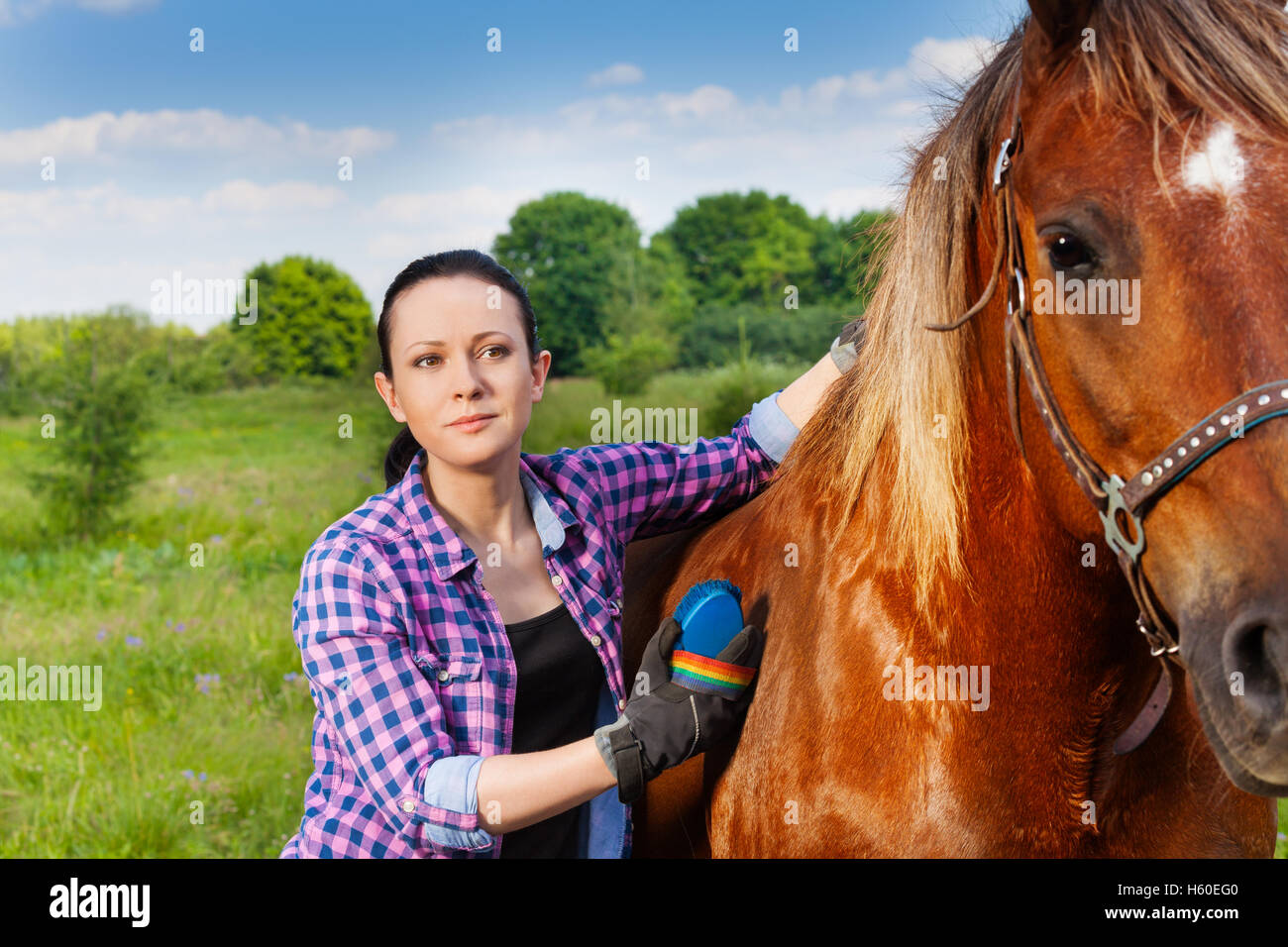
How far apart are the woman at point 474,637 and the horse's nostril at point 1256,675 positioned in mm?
1022

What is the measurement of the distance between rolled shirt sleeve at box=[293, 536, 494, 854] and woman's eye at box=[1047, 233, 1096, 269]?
4.98 feet

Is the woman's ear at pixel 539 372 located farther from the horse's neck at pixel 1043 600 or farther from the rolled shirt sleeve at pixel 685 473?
the horse's neck at pixel 1043 600

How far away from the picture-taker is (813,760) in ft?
6.65

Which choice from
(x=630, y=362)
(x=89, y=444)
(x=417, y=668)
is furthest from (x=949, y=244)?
(x=630, y=362)

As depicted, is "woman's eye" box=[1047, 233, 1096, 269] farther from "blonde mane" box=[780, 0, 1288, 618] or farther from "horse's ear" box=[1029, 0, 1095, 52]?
"horse's ear" box=[1029, 0, 1095, 52]

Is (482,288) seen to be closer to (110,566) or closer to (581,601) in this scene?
(581,601)

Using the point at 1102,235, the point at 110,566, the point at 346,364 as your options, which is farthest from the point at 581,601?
the point at 346,364

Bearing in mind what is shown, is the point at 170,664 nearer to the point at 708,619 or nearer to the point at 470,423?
the point at 470,423

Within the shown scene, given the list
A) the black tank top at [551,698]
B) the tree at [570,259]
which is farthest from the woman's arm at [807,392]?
the tree at [570,259]

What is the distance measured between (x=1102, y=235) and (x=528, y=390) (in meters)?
1.39

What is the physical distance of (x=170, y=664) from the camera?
577cm

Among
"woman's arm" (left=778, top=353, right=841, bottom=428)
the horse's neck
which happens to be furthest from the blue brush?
"woman's arm" (left=778, top=353, right=841, bottom=428)

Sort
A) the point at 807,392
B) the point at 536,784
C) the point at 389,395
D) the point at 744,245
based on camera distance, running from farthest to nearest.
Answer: the point at 744,245 < the point at 807,392 < the point at 389,395 < the point at 536,784

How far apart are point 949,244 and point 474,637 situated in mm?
1373
